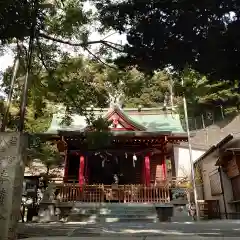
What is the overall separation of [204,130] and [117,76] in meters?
24.7

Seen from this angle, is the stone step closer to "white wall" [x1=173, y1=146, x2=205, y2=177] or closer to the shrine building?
the shrine building

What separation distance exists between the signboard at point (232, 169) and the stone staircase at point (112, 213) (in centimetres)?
511

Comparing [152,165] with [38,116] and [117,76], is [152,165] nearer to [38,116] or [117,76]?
[117,76]

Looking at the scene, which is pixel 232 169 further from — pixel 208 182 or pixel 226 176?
pixel 208 182

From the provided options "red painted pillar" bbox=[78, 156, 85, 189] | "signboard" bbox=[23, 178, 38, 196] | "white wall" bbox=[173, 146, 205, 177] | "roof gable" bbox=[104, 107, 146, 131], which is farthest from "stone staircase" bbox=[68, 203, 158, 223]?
"white wall" bbox=[173, 146, 205, 177]

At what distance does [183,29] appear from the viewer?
14.3 feet

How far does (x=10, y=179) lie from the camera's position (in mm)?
5098

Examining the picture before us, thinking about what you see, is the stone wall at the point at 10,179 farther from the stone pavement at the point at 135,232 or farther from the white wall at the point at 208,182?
the white wall at the point at 208,182

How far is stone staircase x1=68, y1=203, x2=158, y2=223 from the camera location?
37.4ft

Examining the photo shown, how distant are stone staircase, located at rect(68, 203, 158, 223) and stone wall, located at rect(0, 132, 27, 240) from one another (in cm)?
670

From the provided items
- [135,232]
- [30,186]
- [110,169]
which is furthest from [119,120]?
[135,232]

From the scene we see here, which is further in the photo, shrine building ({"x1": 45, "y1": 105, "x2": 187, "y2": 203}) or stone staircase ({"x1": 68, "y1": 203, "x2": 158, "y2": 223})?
shrine building ({"x1": 45, "y1": 105, "x2": 187, "y2": 203})

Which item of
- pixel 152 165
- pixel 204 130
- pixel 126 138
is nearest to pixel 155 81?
pixel 126 138

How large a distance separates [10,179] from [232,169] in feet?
41.7
